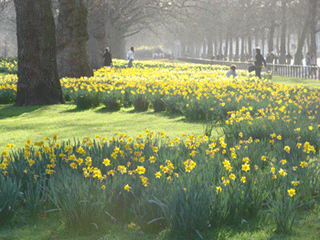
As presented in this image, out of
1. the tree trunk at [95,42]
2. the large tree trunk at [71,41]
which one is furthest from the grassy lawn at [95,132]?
the tree trunk at [95,42]

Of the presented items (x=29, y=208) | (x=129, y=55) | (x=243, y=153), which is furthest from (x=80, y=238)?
(x=129, y=55)

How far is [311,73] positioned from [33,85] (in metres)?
20.0

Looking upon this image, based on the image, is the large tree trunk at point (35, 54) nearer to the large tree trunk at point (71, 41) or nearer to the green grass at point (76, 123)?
the green grass at point (76, 123)

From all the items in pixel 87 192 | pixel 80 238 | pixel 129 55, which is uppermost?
pixel 129 55

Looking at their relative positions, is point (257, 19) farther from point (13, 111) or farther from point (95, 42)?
point (13, 111)

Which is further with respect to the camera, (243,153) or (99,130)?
(99,130)

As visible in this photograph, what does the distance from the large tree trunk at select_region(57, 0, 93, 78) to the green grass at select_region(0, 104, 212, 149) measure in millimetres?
5119

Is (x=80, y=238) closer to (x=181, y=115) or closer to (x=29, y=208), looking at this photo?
(x=29, y=208)

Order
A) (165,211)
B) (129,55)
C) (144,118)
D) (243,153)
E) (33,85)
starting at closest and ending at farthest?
(165,211) < (243,153) < (144,118) < (33,85) < (129,55)

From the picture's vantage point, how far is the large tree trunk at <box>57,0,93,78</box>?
671 inches

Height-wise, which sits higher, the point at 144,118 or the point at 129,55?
the point at 129,55

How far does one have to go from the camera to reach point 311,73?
27.5 m

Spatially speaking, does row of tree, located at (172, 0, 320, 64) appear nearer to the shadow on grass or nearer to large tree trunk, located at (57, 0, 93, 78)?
large tree trunk, located at (57, 0, 93, 78)

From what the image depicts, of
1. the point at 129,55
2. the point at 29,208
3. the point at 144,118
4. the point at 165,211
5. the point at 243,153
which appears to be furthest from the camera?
the point at 129,55
